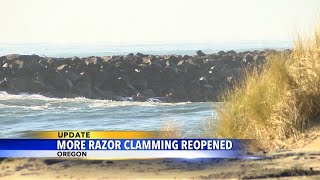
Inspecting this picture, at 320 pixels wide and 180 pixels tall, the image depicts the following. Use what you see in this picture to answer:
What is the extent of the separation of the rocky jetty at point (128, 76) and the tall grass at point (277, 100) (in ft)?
3.78

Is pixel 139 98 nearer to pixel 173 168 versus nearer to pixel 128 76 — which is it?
pixel 128 76

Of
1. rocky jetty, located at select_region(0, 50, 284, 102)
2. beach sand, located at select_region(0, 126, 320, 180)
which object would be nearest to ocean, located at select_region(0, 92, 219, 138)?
rocky jetty, located at select_region(0, 50, 284, 102)

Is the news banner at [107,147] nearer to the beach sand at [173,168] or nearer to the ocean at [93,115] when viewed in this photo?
the beach sand at [173,168]

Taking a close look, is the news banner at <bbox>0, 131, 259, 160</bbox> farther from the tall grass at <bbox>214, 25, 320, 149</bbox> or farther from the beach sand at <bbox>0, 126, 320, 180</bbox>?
the tall grass at <bbox>214, 25, 320, 149</bbox>

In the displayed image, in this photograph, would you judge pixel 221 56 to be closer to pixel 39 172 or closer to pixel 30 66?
pixel 30 66

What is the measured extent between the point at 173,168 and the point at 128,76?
4.38 metres

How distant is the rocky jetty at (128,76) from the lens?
743 cm

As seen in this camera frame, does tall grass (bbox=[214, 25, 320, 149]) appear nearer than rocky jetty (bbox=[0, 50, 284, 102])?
Yes

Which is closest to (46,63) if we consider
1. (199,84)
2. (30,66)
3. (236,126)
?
(30,66)

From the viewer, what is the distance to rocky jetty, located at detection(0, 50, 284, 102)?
7.43 meters

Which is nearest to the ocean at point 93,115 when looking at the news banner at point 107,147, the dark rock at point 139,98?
the dark rock at point 139,98

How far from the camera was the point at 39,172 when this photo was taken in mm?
4199

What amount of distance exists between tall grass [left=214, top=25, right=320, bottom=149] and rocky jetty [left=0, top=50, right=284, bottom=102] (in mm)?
1152

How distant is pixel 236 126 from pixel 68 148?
2127 mm
